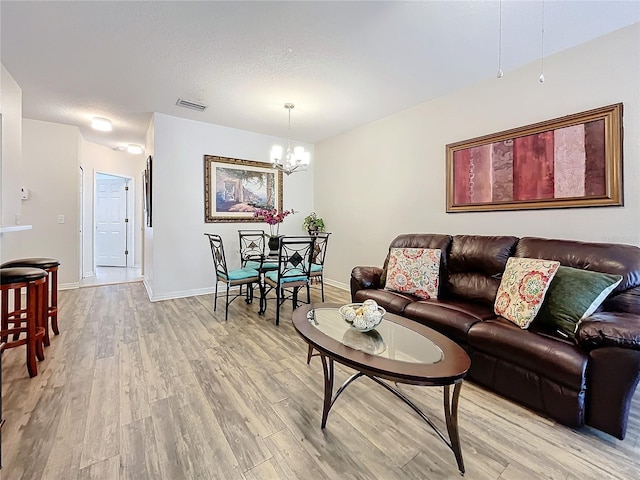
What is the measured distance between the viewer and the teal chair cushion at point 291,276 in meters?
3.33

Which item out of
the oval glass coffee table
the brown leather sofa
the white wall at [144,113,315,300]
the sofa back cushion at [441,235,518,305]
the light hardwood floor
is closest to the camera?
the oval glass coffee table

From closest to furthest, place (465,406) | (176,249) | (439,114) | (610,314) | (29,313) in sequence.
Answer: (610,314), (465,406), (29,313), (439,114), (176,249)

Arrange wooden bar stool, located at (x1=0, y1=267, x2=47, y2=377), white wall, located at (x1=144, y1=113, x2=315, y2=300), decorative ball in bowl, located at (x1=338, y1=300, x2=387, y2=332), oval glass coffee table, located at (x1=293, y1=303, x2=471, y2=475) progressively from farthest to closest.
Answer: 1. white wall, located at (x1=144, y1=113, x2=315, y2=300)
2. wooden bar stool, located at (x1=0, y1=267, x2=47, y2=377)
3. decorative ball in bowl, located at (x1=338, y1=300, x2=387, y2=332)
4. oval glass coffee table, located at (x1=293, y1=303, x2=471, y2=475)

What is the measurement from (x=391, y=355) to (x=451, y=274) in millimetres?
1735

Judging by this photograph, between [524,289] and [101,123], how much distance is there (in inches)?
221

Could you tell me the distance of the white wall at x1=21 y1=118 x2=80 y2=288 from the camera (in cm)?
430

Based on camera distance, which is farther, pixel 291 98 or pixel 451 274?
pixel 291 98

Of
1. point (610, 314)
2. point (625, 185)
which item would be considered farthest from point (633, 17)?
point (610, 314)

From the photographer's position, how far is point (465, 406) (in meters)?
1.82

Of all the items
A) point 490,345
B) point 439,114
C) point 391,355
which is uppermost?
point 439,114

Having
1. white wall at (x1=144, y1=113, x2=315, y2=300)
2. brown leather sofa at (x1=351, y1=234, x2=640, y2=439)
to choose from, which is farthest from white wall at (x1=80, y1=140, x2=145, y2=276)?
brown leather sofa at (x1=351, y1=234, x2=640, y2=439)

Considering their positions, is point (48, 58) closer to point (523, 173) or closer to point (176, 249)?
point (176, 249)

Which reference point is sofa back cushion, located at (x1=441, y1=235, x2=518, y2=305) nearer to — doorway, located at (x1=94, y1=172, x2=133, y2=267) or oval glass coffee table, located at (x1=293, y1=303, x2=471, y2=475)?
oval glass coffee table, located at (x1=293, y1=303, x2=471, y2=475)

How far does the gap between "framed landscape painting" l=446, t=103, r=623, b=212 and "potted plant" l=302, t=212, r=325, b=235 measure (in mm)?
2484
